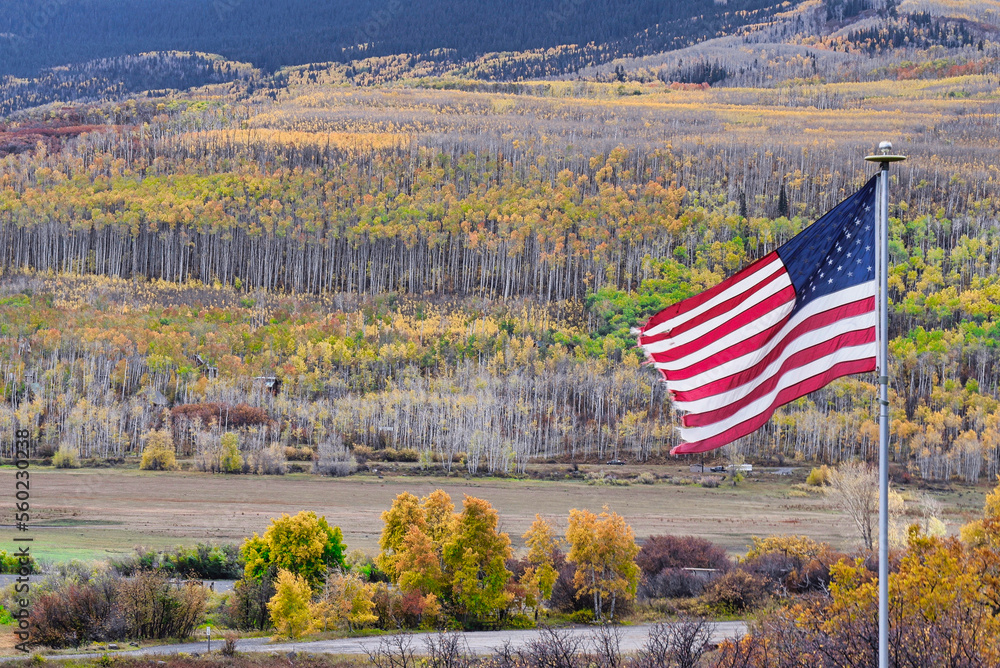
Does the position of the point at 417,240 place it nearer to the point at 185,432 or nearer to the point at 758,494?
the point at 185,432

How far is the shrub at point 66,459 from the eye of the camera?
86.4 m

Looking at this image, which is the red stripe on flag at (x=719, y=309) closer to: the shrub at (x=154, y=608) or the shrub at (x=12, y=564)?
the shrub at (x=154, y=608)

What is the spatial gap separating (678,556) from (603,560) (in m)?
10.1

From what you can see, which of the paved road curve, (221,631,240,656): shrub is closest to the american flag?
the paved road curve

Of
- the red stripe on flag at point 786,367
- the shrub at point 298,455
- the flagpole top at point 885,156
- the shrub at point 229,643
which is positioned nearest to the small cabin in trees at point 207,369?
the shrub at point 298,455

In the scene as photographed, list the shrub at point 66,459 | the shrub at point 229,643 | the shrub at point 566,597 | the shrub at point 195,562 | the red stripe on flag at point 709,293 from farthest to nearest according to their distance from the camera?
the shrub at point 66,459
the shrub at point 195,562
the shrub at point 566,597
the shrub at point 229,643
the red stripe on flag at point 709,293

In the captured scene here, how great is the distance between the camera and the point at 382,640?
35.8 metres

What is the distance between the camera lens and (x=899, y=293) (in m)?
125

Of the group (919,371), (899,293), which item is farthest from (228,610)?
(899,293)

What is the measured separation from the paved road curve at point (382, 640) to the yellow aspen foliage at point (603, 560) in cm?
331

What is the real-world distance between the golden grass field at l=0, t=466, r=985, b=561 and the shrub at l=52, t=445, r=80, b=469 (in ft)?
5.11

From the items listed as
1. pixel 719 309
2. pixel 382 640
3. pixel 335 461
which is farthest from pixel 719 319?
pixel 335 461

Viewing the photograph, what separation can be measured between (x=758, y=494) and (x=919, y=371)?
38846 millimetres

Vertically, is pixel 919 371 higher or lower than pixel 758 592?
higher
